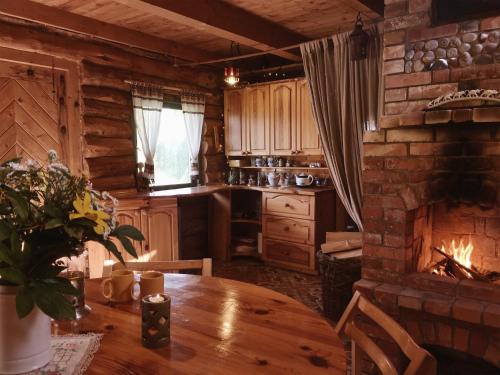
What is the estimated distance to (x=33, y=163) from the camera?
108 centimetres

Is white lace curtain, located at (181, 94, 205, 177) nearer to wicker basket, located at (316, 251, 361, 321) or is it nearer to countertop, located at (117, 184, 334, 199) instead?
countertop, located at (117, 184, 334, 199)

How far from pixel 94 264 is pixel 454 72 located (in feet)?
10.7

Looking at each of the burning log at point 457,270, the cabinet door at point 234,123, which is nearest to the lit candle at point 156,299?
the burning log at point 457,270

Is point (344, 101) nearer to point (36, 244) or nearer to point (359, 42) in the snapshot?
point (359, 42)

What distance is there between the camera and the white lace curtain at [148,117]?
4.60 m

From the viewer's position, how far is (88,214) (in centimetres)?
103

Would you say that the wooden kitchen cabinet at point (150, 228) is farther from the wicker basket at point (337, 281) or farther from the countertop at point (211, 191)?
the wicker basket at point (337, 281)

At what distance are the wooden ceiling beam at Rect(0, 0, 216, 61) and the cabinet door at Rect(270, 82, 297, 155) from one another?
1007 millimetres

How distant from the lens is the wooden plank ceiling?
3.32 meters

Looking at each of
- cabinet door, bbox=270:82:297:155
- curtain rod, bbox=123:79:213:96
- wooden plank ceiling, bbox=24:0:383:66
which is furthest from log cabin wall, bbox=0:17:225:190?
cabinet door, bbox=270:82:297:155

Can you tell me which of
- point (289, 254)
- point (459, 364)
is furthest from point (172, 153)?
point (459, 364)

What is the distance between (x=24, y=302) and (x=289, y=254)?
12.9ft

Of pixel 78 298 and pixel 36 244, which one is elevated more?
pixel 36 244

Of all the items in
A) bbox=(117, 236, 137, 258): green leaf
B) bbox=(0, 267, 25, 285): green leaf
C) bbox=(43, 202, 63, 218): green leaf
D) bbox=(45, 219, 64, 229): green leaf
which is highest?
bbox=(43, 202, 63, 218): green leaf
